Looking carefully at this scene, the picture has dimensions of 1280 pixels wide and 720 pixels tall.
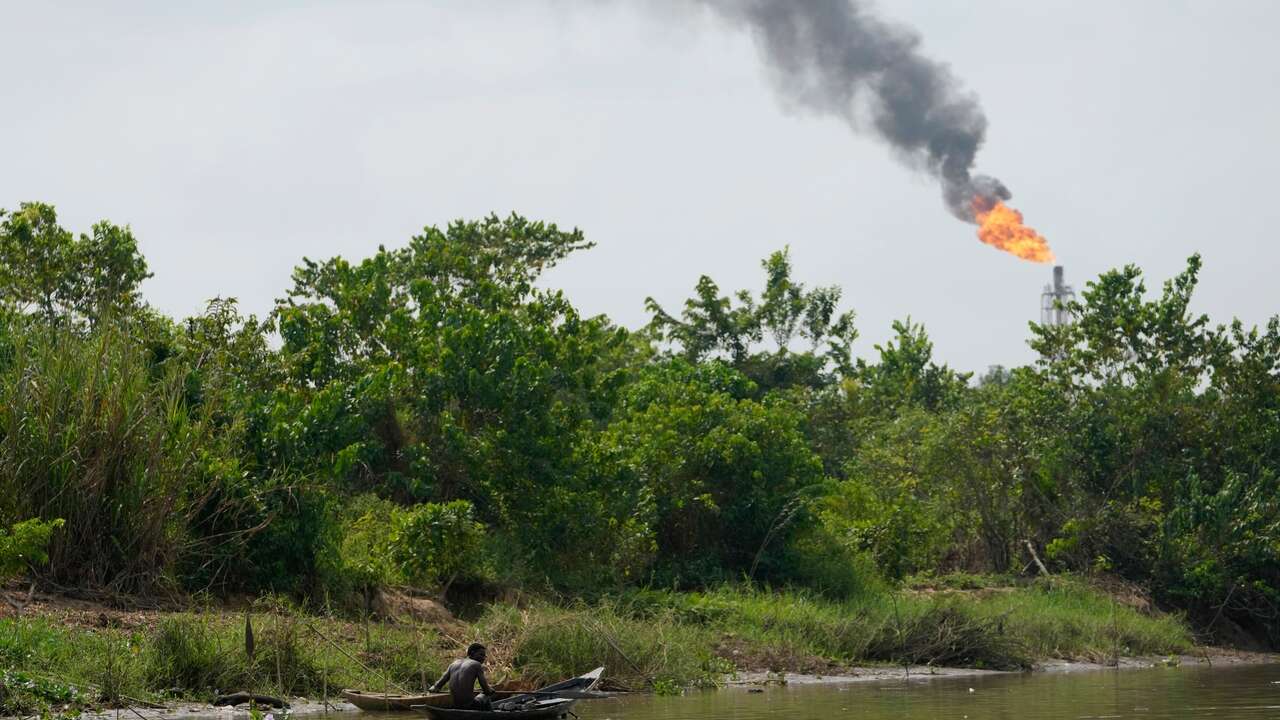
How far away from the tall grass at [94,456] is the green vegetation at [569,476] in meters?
0.04

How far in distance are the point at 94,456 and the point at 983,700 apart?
1225cm

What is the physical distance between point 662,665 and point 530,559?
5.38 metres

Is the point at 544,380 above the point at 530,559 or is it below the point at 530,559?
above

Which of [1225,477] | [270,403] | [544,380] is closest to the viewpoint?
[270,403]

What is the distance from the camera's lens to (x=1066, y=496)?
117 ft

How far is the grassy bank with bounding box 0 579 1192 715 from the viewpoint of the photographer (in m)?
17.1

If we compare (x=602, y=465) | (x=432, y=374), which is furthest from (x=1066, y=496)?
(x=432, y=374)

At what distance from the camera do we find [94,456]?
20.3 m

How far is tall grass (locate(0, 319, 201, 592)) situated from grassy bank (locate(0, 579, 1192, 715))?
1408mm

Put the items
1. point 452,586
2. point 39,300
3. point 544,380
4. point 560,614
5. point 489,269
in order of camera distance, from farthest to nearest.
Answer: point 489,269 → point 39,300 → point 544,380 → point 452,586 → point 560,614

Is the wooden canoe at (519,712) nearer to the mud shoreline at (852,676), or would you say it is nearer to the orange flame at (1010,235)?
the mud shoreline at (852,676)

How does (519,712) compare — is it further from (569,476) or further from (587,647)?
(569,476)

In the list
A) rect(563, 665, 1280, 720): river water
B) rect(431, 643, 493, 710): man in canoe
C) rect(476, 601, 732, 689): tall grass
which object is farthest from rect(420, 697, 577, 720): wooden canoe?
rect(476, 601, 732, 689): tall grass

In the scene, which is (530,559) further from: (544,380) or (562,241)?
(562,241)
